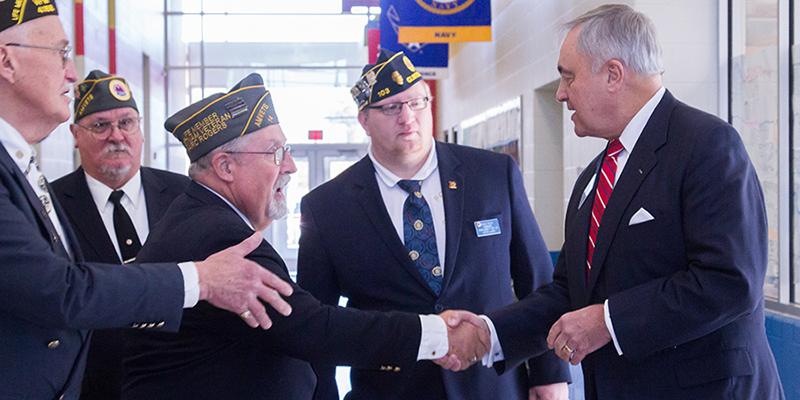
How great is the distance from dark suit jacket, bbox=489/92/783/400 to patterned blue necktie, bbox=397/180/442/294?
1.79 feet

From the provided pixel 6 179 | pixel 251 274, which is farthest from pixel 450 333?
pixel 6 179

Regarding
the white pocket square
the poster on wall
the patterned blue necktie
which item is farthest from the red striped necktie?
the poster on wall

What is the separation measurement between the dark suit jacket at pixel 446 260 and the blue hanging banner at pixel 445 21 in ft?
14.3

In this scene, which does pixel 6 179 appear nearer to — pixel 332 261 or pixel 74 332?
pixel 74 332

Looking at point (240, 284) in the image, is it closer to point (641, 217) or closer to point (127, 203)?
point (641, 217)

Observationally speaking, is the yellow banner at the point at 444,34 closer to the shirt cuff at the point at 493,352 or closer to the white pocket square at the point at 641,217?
the shirt cuff at the point at 493,352

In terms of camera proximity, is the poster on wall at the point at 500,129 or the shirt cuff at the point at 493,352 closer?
the shirt cuff at the point at 493,352

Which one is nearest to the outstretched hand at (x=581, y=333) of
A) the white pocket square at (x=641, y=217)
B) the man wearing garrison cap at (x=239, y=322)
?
the white pocket square at (x=641, y=217)

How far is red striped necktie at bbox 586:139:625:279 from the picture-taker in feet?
5.58

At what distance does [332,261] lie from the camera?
2117 mm

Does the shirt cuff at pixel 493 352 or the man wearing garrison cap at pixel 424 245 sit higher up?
the man wearing garrison cap at pixel 424 245

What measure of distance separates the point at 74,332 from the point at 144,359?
207 millimetres

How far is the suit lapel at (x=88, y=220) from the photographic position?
2.51 meters

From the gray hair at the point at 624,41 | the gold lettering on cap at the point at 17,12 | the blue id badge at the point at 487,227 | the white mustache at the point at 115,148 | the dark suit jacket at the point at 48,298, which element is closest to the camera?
the dark suit jacket at the point at 48,298
